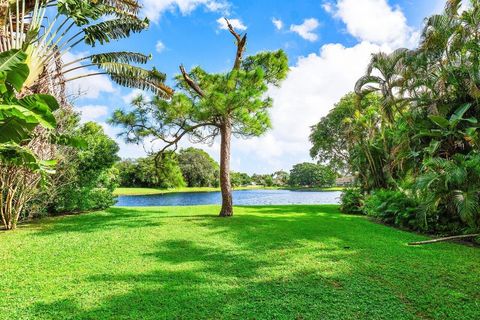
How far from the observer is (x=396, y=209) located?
31.1 ft

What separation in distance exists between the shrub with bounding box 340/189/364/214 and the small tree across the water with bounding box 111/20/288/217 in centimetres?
613

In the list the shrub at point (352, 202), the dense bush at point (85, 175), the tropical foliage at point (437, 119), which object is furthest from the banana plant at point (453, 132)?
the dense bush at point (85, 175)

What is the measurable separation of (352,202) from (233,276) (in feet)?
35.1

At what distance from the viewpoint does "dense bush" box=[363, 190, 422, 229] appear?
8.80m

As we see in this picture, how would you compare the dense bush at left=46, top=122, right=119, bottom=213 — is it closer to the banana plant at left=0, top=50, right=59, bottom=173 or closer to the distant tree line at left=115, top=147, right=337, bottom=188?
the distant tree line at left=115, top=147, right=337, bottom=188

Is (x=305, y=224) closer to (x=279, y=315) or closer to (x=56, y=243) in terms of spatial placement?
(x=279, y=315)

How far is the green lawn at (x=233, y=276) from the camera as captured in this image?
3320 millimetres

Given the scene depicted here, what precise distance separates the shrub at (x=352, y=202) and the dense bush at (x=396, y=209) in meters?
1.82

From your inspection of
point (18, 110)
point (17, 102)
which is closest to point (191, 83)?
point (17, 102)

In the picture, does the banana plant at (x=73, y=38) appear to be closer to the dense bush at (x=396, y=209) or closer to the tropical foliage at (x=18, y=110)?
the tropical foliage at (x=18, y=110)

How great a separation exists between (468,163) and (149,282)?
25.0 feet

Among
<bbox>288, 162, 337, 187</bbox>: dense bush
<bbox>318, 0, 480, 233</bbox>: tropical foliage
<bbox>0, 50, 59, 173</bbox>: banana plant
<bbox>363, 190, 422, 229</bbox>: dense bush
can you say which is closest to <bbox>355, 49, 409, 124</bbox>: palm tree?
<bbox>318, 0, 480, 233</bbox>: tropical foliage

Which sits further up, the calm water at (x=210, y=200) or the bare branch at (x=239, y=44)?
the bare branch at (x=239, y=44)

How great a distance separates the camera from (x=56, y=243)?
253 inches
